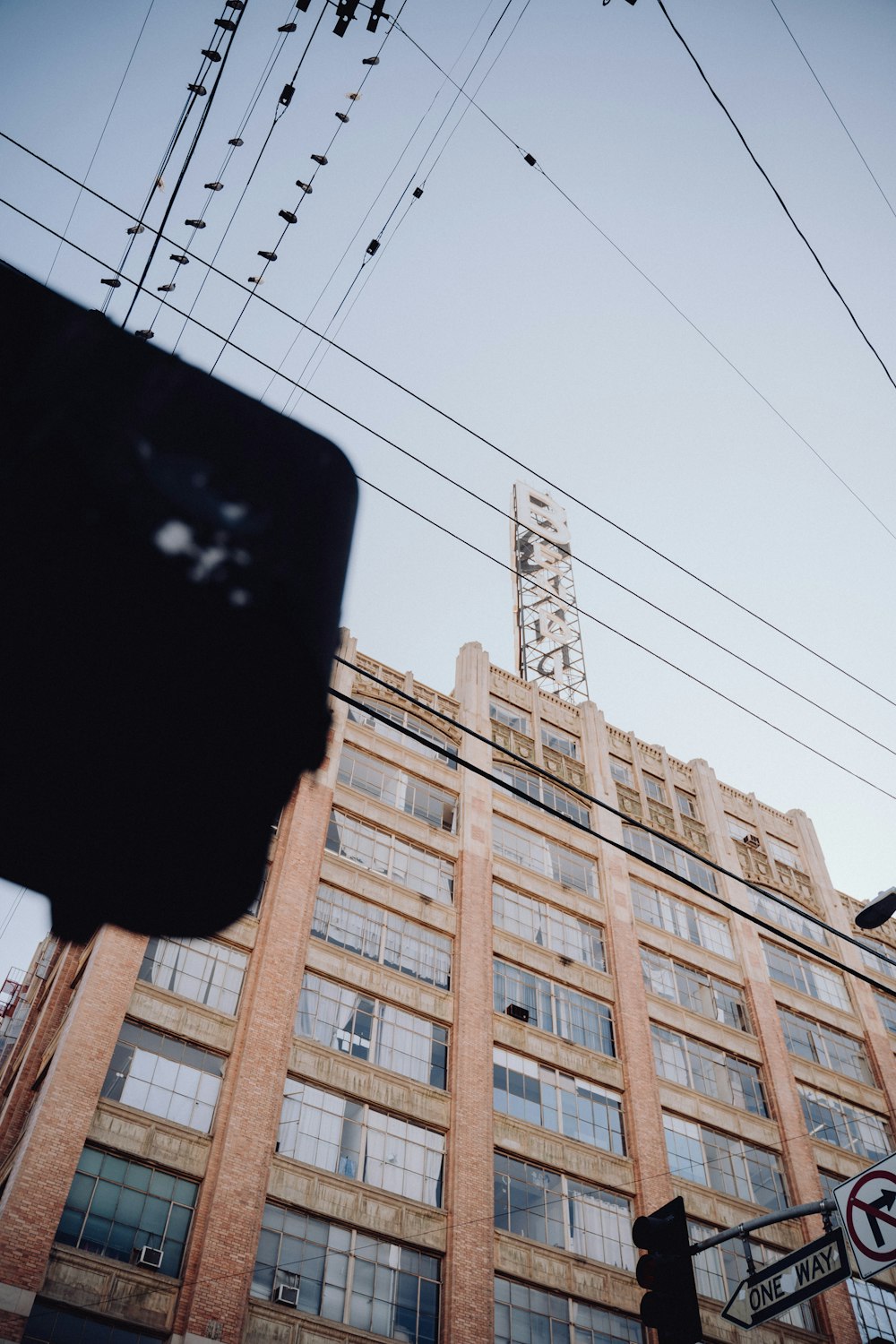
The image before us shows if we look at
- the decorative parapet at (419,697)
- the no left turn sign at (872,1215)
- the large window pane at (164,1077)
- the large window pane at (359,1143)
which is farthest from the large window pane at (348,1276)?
the decorative parapet at (419,697)

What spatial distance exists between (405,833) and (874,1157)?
18.4m

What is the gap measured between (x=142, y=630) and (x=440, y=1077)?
23272 mm

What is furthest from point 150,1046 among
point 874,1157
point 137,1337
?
point 874,1157

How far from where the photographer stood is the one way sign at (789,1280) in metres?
8.70

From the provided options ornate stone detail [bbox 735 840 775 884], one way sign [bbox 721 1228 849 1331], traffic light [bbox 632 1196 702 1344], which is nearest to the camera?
traffic light [bbox 632 1196 702 1344]

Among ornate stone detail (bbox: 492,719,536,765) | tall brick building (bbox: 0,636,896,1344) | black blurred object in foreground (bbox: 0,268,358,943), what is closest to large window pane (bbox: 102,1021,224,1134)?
tall brick building (bbox: 0,636,896,1344)

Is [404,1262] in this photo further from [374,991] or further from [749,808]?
[749,808]

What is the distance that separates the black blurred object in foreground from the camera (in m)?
2.57

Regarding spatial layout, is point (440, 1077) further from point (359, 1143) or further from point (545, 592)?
point (545, 592)

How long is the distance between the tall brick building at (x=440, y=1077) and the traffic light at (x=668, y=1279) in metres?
6.64

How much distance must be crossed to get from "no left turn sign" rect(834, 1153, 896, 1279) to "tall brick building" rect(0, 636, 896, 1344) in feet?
19.9

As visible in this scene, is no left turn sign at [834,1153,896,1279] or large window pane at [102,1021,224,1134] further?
large window pane at [102,1021,224,1134]

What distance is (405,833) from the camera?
1107 inches

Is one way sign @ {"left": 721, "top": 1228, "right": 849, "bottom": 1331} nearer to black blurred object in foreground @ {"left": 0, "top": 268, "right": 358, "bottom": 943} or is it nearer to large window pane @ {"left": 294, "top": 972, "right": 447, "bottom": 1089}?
black blurred object in foreground @ {"left": 0, "top": 268, "right": 358, "bottom": 943}
